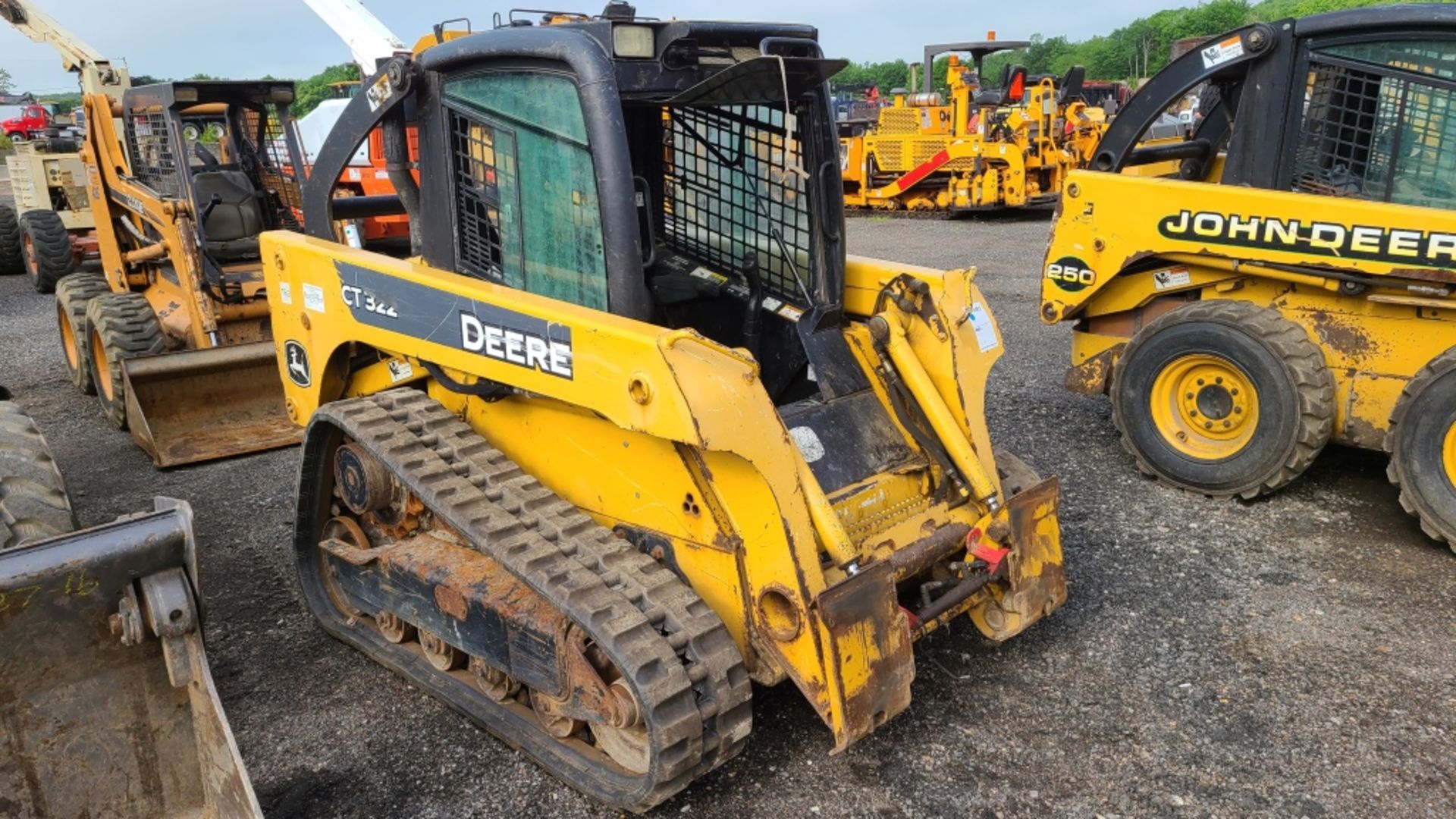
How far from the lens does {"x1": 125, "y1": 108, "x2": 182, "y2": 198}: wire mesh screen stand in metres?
7.12

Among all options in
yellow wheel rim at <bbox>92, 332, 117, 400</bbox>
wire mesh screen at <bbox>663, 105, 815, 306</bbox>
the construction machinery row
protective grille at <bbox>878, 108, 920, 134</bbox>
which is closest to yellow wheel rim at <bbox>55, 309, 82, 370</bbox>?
yellow wheel rim at <bbox>92, 332, 117, 400</bbox>

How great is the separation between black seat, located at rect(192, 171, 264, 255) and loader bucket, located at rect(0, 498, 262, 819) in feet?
17.1

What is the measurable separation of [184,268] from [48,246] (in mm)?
5883

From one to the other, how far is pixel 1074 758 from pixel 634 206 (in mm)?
2112

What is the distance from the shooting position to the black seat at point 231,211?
7.46 meters

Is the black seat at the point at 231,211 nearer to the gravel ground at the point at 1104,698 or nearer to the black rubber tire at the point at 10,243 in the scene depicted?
the gravel ground at the point at 1104,698

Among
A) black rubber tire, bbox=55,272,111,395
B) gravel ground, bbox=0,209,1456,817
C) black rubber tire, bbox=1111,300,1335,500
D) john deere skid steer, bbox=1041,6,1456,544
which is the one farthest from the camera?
black rubber tire, bbox=55,272,111,395

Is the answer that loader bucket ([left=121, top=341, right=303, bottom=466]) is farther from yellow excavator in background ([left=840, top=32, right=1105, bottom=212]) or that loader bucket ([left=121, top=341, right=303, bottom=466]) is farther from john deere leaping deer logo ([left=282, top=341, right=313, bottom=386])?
yellow excavator in background ([left=840, top=32, right=1105, bottom=212])

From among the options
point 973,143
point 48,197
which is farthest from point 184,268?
point 973,143

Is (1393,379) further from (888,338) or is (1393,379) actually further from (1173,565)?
(888,338)

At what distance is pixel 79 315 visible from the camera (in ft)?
24.5

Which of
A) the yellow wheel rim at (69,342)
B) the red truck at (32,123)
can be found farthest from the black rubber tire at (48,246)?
the red truck at (32,123)

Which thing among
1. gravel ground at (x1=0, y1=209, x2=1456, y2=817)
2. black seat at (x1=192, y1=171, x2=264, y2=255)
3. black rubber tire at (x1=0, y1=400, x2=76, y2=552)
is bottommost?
gravel ground at (x1=0, y1=209, x2=1456, y2=817)

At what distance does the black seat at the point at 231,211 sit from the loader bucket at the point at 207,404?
1.11 metres
